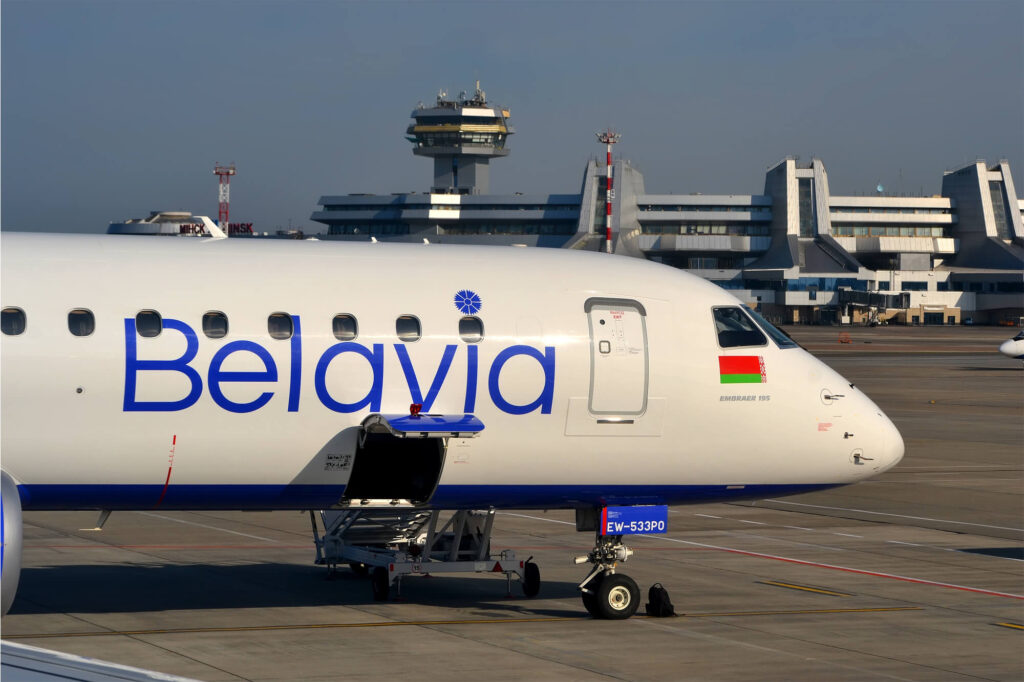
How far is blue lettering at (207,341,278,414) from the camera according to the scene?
51.6 feet

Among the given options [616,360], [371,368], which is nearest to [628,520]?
[616,360]

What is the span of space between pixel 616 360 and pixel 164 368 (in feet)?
19.3

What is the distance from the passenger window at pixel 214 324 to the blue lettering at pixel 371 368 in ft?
3.99

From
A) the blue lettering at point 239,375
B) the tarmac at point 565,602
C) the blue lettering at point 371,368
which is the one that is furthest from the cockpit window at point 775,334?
the blue lettering at point 239,375

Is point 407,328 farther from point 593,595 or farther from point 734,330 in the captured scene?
point 734,330

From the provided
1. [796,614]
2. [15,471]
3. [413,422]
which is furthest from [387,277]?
[796,614]

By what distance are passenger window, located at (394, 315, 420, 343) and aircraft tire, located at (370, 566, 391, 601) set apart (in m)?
3.72

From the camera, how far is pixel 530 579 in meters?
18.9

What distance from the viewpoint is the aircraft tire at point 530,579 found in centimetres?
→ 1889

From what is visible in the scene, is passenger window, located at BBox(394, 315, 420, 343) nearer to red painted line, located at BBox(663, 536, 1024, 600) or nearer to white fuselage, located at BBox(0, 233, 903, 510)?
white fuselage, located at BBox(0, 233, 903, 510)

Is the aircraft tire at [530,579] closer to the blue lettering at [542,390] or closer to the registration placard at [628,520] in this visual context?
the registration placard at [628,520]

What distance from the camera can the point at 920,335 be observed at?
144000 millimetres

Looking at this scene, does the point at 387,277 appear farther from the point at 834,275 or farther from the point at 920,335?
the point at 834,275

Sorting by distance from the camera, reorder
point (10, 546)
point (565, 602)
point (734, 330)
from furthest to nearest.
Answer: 1. point (565, 602)
2. point (734, 330)
3. point (10, 546)
